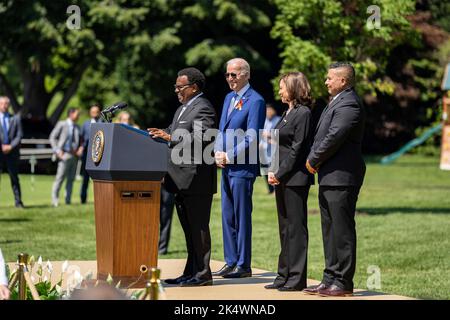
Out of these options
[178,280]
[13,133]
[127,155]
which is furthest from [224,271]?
[13,133]

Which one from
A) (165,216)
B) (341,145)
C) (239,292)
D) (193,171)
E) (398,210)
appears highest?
(341,145)

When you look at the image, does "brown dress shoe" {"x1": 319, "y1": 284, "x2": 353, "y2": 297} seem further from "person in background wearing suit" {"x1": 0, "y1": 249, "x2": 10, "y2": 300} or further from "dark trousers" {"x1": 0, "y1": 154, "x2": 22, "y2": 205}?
"dark trousers" {"x1": 0, "y1": 154, "x2": 22, "y2": 205}

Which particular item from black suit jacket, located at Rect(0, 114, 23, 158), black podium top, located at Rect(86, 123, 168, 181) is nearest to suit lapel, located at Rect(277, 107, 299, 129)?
black podium top, located at Rect(86, 123, 168, 181)

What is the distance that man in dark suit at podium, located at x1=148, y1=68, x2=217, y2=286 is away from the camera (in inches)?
399

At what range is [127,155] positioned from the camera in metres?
9.59

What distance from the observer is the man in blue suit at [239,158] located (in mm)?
11062

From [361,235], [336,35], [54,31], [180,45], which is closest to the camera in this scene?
[361,235]

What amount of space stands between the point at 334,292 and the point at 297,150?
54.8 inches

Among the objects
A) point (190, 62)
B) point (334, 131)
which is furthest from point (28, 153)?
point (334, 131)

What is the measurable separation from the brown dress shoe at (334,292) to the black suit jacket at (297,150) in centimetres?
106

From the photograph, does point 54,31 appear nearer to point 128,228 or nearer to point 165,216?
point 165,216
